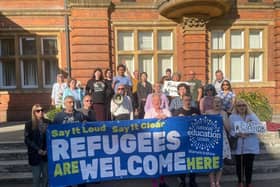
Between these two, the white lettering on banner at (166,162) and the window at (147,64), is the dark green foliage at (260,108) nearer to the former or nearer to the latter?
the window at (147,64)

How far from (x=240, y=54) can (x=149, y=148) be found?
9.77m

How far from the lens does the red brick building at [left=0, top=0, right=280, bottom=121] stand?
40.6 ft

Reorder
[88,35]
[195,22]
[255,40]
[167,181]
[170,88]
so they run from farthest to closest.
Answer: [255,40] < [195,22] < [88,35] < [170,88] < [167,181]

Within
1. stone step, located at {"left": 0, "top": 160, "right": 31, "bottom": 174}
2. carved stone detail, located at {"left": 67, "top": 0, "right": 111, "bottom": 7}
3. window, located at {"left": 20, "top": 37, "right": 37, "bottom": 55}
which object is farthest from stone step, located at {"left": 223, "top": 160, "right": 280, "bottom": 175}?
window, located at {"left": 20, "top": 37, "right": 37, "bottom": 55}

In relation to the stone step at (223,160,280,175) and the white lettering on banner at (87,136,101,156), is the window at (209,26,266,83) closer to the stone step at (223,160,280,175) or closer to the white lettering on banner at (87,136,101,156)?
the stone step at (223,160,280,175)

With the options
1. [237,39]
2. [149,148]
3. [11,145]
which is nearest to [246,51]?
[237,39]

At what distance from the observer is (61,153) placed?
5.26 m

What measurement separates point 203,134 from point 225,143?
46cm

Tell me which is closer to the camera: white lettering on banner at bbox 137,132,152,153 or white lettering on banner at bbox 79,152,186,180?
white lettering on banner at bbox 79,152,186,180

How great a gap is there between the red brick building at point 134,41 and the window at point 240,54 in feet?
0.14

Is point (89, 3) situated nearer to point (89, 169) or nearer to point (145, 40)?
point (145, 40)

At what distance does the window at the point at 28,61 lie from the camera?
12.8 m

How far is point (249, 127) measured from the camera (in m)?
5.48

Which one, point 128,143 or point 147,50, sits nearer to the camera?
point 128,143
